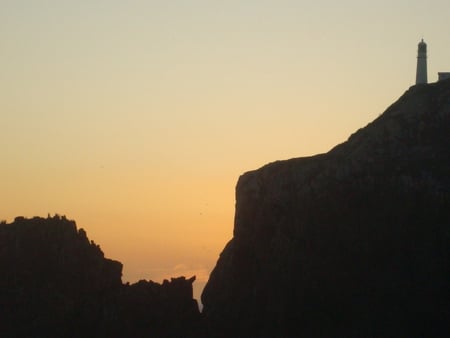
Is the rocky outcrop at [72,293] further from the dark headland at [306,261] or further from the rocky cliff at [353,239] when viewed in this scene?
the rocky cliff at [353,239]

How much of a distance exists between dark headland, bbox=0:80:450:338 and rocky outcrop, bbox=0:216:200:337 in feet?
0.49

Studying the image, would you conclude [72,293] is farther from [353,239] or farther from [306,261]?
[353,239]

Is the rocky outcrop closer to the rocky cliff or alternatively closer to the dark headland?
the dark headland

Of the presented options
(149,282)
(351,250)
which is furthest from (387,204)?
(149,282)

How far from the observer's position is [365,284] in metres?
180

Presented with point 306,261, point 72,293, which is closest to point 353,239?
point 306,261

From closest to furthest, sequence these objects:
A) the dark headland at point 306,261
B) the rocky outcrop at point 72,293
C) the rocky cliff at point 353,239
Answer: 1. the rocky cliff at point 353,239
2. the dark headland at point 306,261
3. the rocky outcrop at point 72,293

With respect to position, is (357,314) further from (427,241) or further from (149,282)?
(149,282)

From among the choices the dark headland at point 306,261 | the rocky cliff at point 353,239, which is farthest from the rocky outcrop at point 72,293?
the rocky cliff at point 353,239

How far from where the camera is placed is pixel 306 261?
Answer: 18388cm

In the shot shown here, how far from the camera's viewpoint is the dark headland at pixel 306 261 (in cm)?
17925

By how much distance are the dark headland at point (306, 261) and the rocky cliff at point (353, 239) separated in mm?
140

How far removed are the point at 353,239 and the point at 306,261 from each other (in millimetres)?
5305

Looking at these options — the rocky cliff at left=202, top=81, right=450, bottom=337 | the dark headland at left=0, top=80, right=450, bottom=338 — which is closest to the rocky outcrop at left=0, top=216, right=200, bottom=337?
the dark headland at left=0, top=80, right=450, bottom=338
